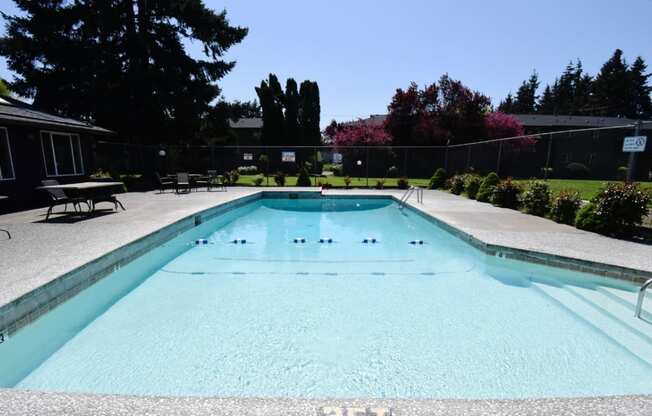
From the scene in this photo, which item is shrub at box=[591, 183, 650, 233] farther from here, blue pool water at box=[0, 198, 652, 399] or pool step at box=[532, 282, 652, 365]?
pool step at box=[532, 282, 652, 365]

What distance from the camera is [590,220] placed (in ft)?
21.7

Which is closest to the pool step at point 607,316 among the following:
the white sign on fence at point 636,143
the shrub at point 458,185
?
the white sign on fence at point 636,143

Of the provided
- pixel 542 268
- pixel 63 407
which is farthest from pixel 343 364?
pixel 542 268

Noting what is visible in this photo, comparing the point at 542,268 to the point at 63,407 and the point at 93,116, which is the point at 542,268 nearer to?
the point at 63,407

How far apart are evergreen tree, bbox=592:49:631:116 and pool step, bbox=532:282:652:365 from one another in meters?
65.7

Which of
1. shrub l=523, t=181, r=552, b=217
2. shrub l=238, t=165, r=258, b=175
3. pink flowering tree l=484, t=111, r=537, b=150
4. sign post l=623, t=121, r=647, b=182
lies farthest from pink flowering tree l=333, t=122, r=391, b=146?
sign post l=623, t=121, r=647, b=182

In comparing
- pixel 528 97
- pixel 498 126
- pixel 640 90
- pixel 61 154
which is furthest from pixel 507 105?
pixel 61 154

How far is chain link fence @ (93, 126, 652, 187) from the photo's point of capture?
9047 mm

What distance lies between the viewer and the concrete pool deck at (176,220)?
179 centimetres

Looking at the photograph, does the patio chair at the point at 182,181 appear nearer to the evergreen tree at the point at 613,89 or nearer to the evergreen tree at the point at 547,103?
the evergreen tree at the point at 613,89

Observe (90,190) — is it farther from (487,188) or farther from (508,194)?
(487,188)

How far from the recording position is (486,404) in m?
1.85

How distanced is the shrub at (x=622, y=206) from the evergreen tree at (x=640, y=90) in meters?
63.2

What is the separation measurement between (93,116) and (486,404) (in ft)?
72.4
